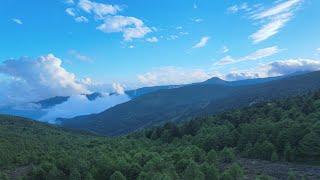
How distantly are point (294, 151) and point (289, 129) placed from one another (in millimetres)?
7983

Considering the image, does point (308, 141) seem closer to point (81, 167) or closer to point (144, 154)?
point (144, 154)

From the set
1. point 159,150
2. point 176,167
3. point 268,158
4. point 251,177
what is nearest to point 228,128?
point 159,150

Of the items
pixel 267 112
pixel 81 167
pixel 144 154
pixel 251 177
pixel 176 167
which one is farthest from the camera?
pixel 267 112

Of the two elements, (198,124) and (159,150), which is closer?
(159,150)

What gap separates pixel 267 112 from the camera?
128 metres

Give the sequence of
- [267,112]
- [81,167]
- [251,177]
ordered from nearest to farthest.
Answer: [251,177] < [81,167] < [267,112]

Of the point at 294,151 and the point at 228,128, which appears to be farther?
the point at 228,128

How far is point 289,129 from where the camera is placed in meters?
87.2

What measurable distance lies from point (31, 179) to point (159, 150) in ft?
103

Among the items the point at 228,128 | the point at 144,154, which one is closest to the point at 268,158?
the point at 144,154

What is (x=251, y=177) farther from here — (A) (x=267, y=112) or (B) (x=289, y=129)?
(A) (x=267, y=112)

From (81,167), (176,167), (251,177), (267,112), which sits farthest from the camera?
(267,112)

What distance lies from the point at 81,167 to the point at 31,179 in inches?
361

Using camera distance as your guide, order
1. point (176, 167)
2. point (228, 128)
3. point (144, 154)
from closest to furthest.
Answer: point (176, 167)
point (144, 154)
point (228, 128)
